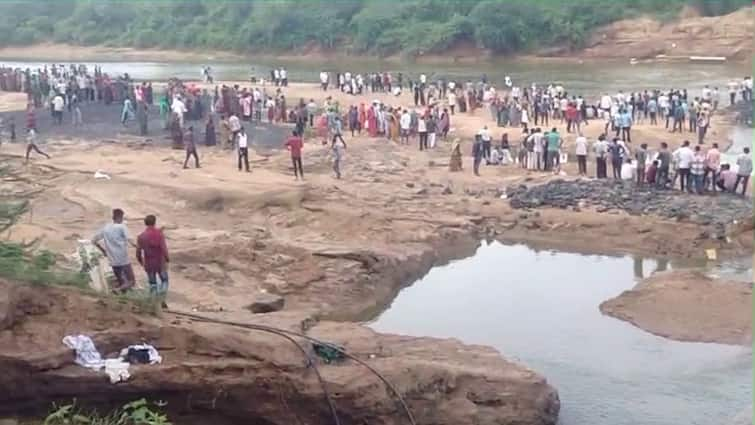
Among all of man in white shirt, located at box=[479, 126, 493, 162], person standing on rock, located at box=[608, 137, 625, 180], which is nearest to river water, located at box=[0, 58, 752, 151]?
man in white shirt, located at box=[479, 126, 493, 162]

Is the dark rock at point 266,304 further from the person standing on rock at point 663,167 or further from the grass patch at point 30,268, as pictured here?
the person standing on rock at point 663,167

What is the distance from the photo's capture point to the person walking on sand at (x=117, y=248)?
14336mm

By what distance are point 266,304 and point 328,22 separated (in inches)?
2589

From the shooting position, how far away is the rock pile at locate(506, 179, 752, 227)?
23562mm

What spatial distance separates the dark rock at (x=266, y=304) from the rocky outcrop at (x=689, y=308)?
5.49 meters

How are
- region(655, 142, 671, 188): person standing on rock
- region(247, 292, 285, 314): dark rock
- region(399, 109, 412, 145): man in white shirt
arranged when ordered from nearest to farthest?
1. region(247, 292, 285, 314): dark rock
2. region(655, 142, 671, 188): person standing on rock
3. region(399, 109, 412, 145): man in white shirt

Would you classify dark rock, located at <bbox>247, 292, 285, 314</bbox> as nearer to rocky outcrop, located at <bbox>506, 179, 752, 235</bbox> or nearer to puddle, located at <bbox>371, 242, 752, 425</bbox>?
puddle, located at <bbox>371, 242, 752, 425</bbox>

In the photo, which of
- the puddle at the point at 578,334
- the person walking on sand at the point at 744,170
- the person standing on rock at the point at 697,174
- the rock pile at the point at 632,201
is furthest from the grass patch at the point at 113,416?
the person walking on sand at the point at 744,170

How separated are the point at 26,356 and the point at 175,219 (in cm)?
1205

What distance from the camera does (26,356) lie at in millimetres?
10945

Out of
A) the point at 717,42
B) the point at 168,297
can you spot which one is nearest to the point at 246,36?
the point at 717,42

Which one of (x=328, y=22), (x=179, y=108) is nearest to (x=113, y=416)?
(x=179, y=108)

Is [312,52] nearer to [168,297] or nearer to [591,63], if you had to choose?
[591,63]

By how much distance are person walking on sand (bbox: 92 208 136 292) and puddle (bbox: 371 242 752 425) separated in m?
4.90
